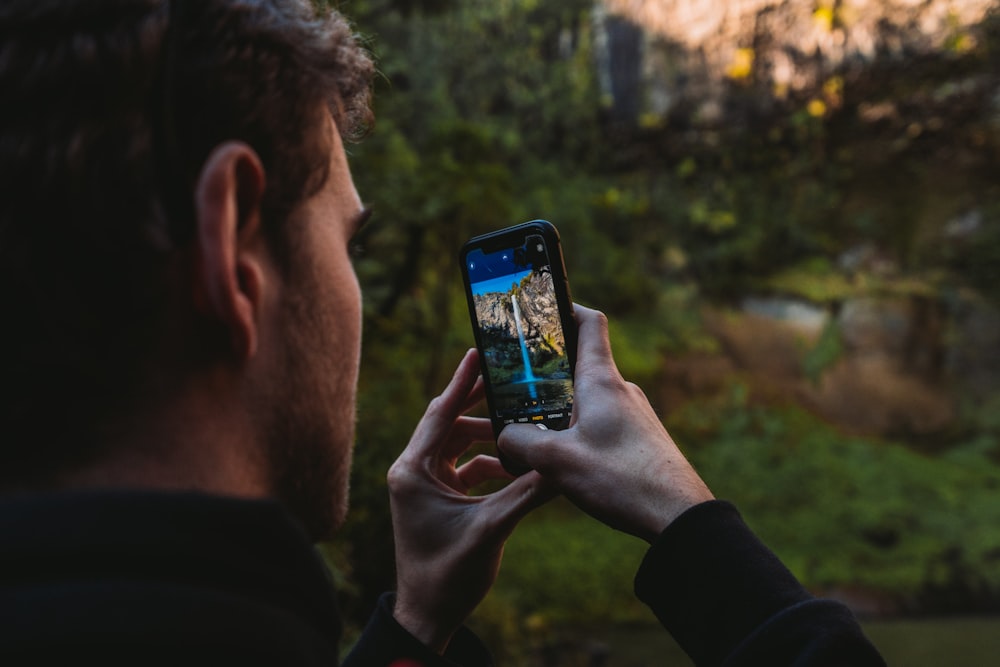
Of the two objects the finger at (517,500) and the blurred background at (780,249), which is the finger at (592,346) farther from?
the blurred background at (780,249)

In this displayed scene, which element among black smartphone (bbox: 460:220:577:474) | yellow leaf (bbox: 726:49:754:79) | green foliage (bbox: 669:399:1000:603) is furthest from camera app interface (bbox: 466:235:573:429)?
yellow leaf (bbox: 726:49:754:79)

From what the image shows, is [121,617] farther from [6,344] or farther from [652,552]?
[652,552]

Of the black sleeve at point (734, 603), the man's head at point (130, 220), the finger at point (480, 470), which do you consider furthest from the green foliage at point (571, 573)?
the man's head at point (130, 220)

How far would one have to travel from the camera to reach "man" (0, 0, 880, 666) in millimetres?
529

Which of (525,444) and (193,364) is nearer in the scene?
(193,364)

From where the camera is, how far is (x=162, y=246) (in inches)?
25.5

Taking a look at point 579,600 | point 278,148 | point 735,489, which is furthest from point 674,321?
point 278,148

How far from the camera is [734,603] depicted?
812mm

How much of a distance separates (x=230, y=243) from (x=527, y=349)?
0.59m

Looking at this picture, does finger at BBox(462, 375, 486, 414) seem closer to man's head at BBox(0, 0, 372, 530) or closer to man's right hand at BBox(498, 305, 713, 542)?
man's right hand at BBox(498, 305, 713, 542)

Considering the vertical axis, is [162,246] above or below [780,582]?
above

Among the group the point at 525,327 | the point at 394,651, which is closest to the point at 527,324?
the point at 525,327

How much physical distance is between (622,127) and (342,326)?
7.85 meters

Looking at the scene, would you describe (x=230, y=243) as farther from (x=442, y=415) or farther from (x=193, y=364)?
(x=442, y=415)
